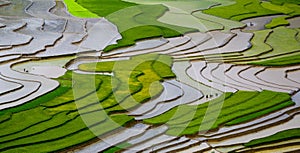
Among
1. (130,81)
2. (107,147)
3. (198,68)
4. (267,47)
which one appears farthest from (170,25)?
(107,147)

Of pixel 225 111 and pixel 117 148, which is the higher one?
pixel 117 148

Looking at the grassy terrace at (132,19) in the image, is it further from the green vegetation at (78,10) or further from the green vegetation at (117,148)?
the green vegetation at (117,148)

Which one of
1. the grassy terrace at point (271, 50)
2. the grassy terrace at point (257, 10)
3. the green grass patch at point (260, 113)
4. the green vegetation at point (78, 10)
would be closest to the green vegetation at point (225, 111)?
the green grass patch at point (260, 113)

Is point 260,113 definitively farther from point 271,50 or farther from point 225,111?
point 271,50

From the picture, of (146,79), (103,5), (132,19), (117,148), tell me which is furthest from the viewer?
(103,5)

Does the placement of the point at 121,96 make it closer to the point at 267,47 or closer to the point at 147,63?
the point at 147,63

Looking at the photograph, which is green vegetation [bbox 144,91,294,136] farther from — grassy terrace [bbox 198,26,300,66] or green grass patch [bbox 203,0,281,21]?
Answer: green grass patch [bbox 203,0,281,21]

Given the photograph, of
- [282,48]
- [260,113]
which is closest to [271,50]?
[282,48]
